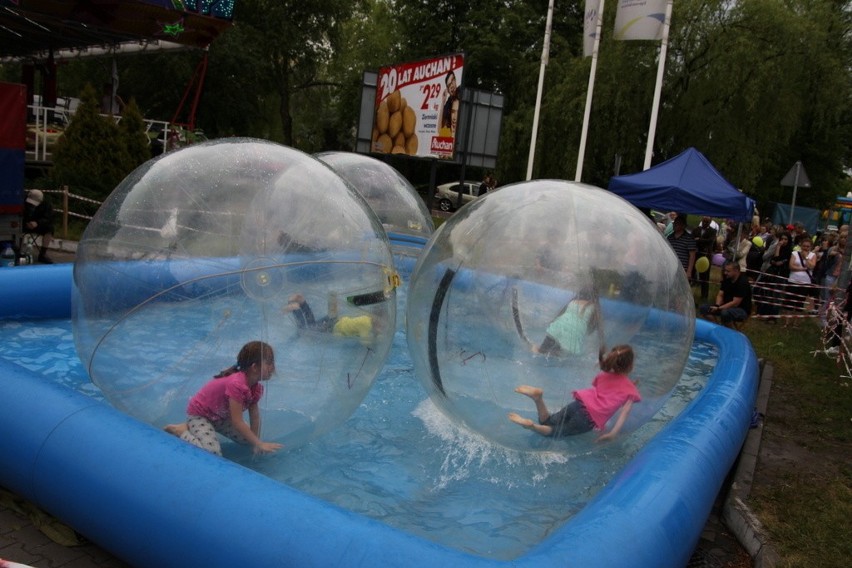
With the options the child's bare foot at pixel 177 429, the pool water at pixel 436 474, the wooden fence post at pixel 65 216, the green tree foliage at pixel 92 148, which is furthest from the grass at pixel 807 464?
the green tree foliage at pixel 92 148

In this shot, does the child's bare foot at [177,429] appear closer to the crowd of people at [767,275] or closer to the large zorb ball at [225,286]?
the large zorb ball at [225,286]

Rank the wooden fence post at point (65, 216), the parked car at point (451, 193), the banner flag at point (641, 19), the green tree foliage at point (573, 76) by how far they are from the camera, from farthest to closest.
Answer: the parked car at point (451, 193) → the green tree foliage at point (573, 76) → the banner flag at point (641, 19) → the wooden fence post at point (65, 216)

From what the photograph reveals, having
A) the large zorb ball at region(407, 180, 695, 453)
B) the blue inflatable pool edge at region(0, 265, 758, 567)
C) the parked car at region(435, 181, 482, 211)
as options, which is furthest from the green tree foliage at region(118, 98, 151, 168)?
the parked car at region(435, 181, 482, 211)

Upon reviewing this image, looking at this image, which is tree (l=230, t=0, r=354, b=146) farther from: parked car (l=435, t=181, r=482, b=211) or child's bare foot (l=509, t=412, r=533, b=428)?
child's bare foot (l=509, t=412, r=533, b=428)

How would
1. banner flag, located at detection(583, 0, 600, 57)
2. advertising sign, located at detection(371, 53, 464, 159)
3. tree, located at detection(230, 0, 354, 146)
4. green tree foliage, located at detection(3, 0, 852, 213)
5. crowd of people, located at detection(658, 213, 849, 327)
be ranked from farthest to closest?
tree, located at detection(230, 0, 354, 146)
green tree foliage, located at detection(3, 0, 852, 213)
advertising sign, located at detection(371, 53, 464, 159)
banner flag, located at detection(583, 0, 600, 57)
crowd of people, located at detection(658, 213, 849, 327)

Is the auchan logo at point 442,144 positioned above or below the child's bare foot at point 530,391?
above

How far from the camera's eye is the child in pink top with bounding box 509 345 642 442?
414 centimetres

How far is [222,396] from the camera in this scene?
12.5 ft

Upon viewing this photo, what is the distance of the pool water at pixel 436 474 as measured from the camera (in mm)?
3912

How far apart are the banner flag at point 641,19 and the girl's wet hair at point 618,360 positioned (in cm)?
1133

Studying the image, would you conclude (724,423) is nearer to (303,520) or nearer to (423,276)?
(423,276)

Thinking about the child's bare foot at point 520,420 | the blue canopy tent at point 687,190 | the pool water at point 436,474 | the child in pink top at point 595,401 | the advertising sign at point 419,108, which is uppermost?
the advertising sign at point 419,108

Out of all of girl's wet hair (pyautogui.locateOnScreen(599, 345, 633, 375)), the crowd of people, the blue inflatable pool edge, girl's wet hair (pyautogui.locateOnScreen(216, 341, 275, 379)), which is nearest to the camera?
the blue inflatable pool edge

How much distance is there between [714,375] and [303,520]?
4257mm
